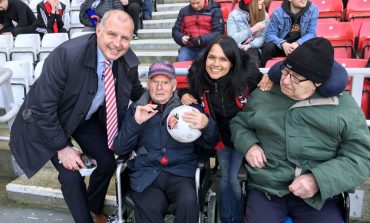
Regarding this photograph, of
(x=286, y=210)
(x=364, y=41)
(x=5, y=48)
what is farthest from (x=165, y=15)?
(x=286, y=210)

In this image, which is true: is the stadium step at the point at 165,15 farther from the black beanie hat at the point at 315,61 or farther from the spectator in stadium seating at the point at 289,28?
the black beanie hat at the point at 315,61

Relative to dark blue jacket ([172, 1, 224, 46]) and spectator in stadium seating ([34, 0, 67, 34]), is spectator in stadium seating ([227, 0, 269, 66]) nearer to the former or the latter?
dark blue jacket ([172, 1, 224, 46])

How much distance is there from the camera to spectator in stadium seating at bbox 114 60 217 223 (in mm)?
2131

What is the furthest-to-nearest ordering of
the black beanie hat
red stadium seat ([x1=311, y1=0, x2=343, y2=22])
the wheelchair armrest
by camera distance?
red stadium seat ([x1=311, y1=0, x2=343, y2=22]) → the wheelchair armrest → the black beanie hat

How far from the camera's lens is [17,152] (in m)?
2.26

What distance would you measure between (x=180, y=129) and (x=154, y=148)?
27 cm

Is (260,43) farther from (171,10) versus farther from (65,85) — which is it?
(171,10)

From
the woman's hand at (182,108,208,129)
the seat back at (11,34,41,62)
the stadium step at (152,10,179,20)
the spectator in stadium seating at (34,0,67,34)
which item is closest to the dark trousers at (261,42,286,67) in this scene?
the woman's hand at (182,108,208,129)

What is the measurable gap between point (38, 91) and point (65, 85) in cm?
15

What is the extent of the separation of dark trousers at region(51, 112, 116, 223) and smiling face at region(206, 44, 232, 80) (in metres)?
0.81

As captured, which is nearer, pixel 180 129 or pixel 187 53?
pixel 180 129

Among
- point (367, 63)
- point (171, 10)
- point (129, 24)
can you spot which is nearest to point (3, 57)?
point (171, 10)

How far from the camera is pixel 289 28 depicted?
3.73 m

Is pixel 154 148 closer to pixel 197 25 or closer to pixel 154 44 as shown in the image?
pixel 197 25
